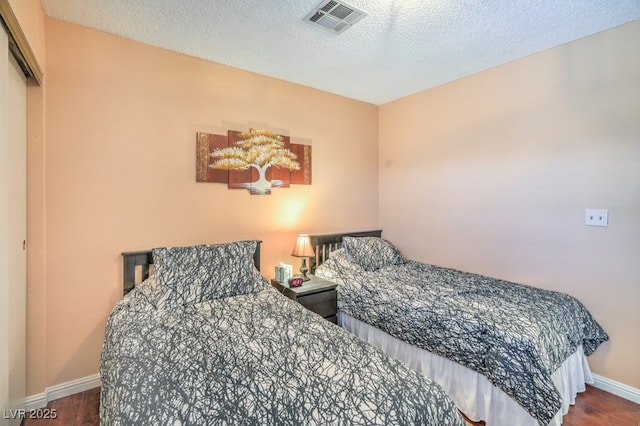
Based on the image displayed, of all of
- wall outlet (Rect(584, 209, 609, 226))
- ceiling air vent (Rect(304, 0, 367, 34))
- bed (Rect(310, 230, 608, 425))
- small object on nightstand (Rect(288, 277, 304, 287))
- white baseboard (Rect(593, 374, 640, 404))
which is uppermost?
ceiling air vent (Rect(304, 0, 367, 34))

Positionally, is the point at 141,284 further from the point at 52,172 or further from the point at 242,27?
the point at 242,27

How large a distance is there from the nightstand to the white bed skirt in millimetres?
517

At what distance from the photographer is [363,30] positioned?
2180 millimetres

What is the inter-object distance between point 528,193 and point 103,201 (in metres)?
3.35

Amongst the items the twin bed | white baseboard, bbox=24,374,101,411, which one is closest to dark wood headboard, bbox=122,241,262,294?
the twin bed

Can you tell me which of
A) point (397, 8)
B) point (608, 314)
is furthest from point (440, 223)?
point (397, 8)

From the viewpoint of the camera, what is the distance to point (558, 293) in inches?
92.6

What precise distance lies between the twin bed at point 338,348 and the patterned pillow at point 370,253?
14 centimetres

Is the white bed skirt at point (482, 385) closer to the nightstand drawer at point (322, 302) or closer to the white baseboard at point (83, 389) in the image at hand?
the white baseboard at point (83, 389)

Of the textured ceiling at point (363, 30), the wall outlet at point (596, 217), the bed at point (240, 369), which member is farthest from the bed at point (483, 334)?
the textured ceiling at point (363, 30)

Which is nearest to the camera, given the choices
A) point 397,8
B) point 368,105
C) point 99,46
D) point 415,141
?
point 397,8

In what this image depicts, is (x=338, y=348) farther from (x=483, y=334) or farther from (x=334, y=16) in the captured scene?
(x=334, y=16)

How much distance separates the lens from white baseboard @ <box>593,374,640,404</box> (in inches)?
82.8

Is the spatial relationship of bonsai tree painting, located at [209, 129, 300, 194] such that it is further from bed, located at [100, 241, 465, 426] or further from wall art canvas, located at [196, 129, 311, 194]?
bed, located at [100, 241, 465, 426]
